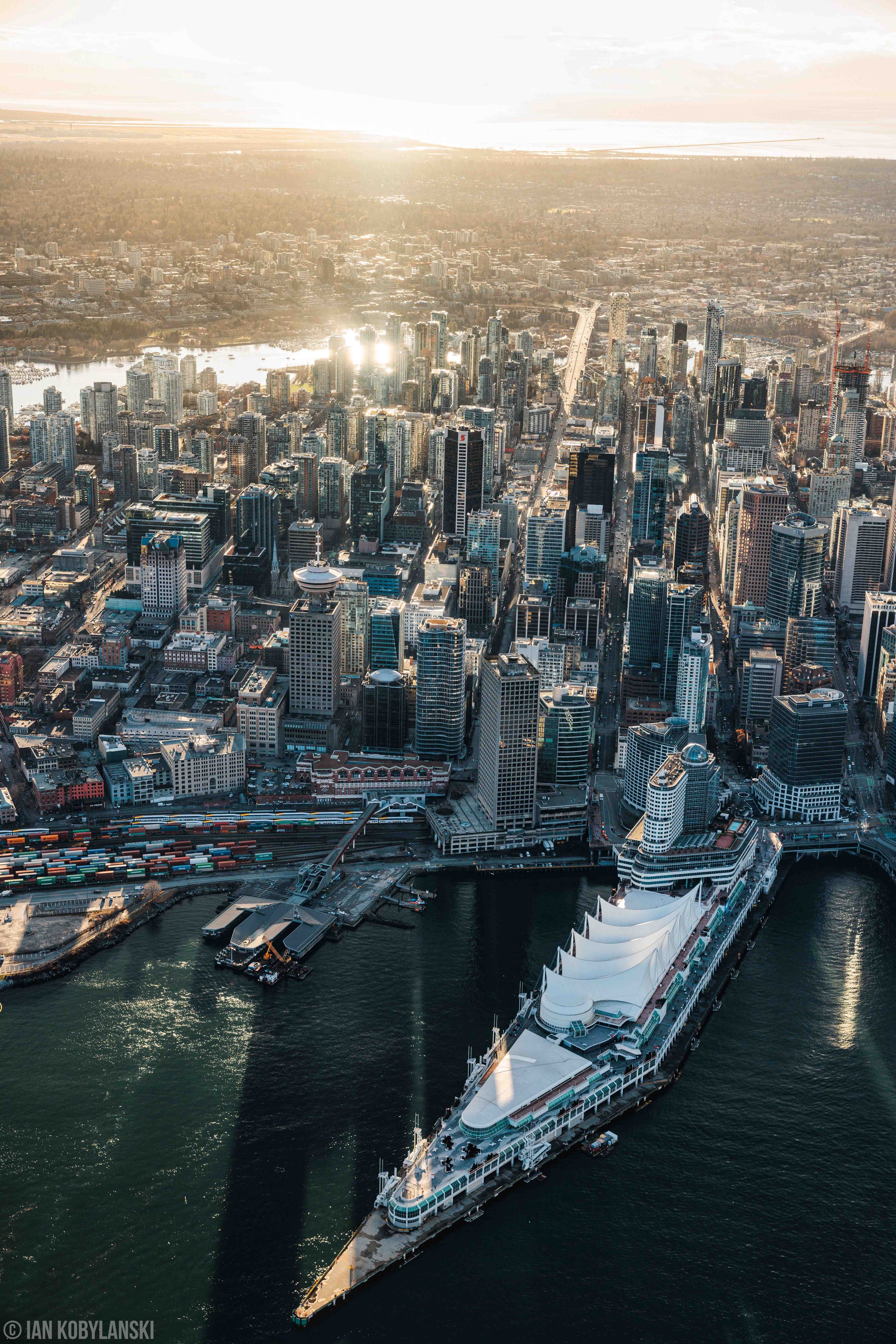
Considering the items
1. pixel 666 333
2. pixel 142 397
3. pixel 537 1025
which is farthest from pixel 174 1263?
pixel 666 333

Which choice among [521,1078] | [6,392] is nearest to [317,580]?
[521,1078]

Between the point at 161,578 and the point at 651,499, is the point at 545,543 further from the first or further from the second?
the point at 161,578

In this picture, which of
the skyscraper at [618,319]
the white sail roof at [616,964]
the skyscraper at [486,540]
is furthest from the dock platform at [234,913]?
the skyscraper at [618,319]

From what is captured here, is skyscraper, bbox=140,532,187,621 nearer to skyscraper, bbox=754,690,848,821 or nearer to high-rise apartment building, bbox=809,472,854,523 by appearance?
skyscraper, bbox=754,690,848,821

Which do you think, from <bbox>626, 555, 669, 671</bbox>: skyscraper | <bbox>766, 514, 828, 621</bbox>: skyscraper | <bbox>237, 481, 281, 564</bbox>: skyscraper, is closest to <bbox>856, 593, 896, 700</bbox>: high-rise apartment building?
<bbox>766, 514, 828, 621</bbox>: skyscraper

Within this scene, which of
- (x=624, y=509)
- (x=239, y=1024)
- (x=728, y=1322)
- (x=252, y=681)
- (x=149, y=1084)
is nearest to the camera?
(x=728, y=1322)

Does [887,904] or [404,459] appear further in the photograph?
[404,459]

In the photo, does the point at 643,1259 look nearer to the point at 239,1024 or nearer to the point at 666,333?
the point at 239,1024
